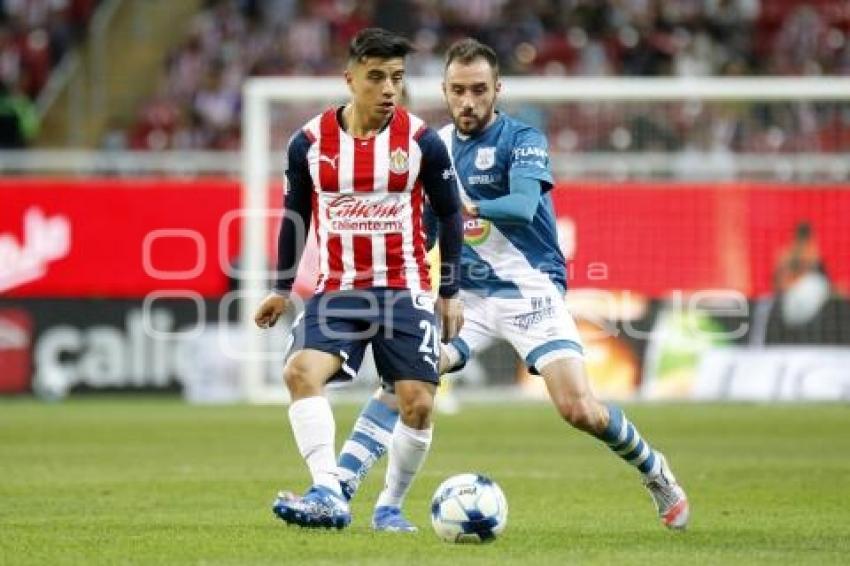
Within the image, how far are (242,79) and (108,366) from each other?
5868 millimetres

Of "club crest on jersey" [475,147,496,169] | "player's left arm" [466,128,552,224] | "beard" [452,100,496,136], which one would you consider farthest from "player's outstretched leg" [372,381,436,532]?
"beard" [452,100,496,136]

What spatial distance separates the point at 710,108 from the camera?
851 inches

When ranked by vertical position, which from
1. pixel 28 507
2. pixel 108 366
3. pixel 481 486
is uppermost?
pixel 481 486

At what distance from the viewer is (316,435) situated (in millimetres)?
8750

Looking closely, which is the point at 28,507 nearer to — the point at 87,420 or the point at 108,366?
the point at 87,420

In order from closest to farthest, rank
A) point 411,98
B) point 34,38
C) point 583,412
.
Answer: point 583,412 < point 411,98 < point 34,38

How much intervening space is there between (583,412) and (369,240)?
1272 millimetres

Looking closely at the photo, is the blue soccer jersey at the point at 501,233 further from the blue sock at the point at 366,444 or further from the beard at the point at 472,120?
the blue sock at the point at 366,444

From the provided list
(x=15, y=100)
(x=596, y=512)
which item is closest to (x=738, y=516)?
(x=596, y=512)

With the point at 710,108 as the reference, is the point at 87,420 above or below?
below

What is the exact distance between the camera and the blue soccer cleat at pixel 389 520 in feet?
30.2

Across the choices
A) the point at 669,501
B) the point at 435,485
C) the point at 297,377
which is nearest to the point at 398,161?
the point at 297,377

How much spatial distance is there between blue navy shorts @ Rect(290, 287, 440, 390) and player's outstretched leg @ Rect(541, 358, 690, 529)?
0.69m

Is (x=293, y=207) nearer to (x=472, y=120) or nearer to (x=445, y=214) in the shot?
(x=445, y=214)
